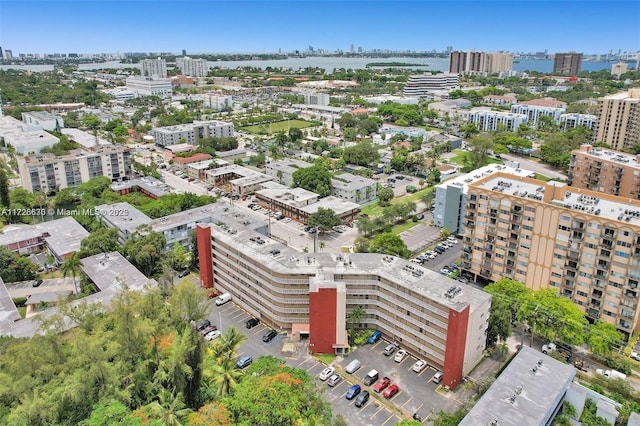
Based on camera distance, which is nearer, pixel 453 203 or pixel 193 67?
pixel 453 203

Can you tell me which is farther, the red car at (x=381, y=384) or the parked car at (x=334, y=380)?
the parked car at (x=334, y=380)

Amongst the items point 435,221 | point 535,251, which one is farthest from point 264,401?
point 435,221

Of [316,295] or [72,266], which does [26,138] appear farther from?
[316,295]

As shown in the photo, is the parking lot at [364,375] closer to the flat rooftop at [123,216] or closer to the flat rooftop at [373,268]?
the flat rooftop at [373,268]

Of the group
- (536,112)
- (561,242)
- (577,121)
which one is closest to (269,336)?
Result: (561,242)

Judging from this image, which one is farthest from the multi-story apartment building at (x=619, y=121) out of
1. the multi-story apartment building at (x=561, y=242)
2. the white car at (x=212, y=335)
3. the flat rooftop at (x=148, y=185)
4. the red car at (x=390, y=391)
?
the white car at (x=212, y=335)

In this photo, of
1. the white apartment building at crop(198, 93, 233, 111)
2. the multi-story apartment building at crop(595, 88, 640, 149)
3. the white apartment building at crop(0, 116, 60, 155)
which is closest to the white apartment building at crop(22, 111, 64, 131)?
the white apartment building at crop(0, 116, 60, 155)

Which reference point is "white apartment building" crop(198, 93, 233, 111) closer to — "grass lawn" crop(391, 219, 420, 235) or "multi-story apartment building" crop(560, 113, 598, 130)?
"multi-story apartment building" crop(560, 113, 598, 130)
